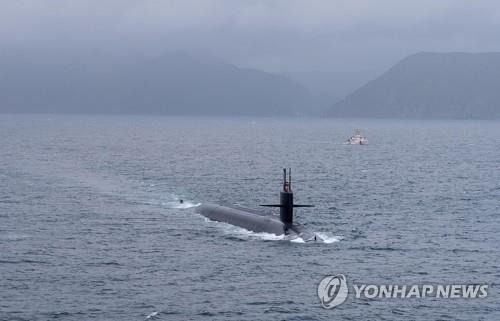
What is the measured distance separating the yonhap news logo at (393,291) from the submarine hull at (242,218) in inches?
712

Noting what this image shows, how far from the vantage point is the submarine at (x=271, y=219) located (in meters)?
79.9

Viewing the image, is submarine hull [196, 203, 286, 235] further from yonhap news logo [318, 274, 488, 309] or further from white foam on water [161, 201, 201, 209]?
yonhap news logo [318, 274, 488, 309]

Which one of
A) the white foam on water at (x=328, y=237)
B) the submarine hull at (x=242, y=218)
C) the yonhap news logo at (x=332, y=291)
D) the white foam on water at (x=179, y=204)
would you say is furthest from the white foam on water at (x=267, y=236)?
the white foam on water at (x=179, y=204)

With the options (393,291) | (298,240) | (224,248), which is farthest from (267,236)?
(393,291)

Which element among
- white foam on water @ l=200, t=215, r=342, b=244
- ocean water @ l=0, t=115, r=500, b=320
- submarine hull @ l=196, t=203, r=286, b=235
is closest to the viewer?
ocean water @ l=0, t=115, r=500, b=320

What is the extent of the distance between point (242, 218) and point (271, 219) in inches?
213

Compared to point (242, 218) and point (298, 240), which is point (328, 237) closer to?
point (298, 240)

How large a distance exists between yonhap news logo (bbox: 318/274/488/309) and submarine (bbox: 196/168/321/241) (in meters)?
16.0

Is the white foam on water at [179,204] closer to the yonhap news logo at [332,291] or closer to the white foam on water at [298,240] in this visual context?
the white foam on water at [298,240]

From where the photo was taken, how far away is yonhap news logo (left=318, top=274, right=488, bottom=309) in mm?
59875

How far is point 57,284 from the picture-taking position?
6109 cm

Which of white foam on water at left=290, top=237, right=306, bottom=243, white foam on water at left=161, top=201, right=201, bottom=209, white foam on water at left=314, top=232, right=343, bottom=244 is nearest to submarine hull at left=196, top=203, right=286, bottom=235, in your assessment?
white foam on water at left=290, top=237, right=306, bottom=243

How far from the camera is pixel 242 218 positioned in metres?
87.9

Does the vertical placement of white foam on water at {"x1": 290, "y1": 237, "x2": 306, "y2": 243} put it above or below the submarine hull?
below
